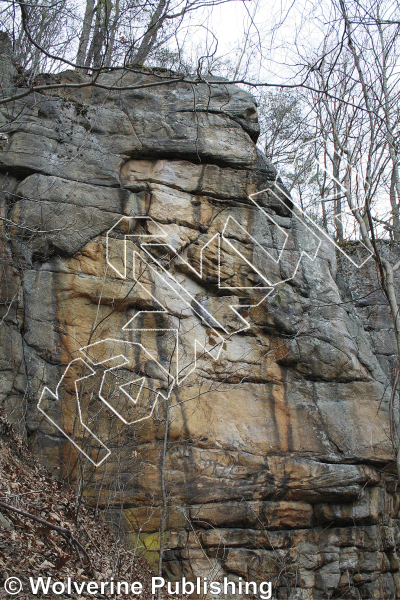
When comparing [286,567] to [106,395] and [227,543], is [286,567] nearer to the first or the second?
[227,543]

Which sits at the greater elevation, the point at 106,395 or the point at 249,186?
the point at 249,186

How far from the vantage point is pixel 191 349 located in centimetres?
616

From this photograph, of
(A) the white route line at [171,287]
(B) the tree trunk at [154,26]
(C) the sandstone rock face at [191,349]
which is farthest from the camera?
(A) the white route line at [171,287]

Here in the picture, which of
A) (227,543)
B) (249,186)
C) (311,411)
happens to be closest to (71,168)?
(249,186)

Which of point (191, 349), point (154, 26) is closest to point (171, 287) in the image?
point (191, 349)

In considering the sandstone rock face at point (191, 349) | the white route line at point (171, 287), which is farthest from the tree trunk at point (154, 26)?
the white route line at point (171, 287)

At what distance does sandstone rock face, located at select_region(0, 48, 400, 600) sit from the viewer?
5508 millimetres

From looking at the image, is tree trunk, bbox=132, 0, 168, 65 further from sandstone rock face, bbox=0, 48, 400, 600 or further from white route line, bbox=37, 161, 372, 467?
white route line, bbox=37, 161, 372, 467

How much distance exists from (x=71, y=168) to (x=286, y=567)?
5845 millimetres

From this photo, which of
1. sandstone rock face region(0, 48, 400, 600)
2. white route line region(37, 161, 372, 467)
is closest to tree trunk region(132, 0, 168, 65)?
sandstone rock face region(0, 48, 400, 600)

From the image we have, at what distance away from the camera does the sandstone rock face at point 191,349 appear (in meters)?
5.51

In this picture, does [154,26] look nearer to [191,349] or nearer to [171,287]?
[171,287]

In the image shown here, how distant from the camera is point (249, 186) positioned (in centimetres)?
716

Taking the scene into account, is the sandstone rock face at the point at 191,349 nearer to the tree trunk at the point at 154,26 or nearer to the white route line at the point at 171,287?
the white route line at the point at 171,287
